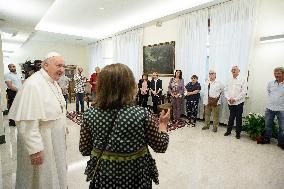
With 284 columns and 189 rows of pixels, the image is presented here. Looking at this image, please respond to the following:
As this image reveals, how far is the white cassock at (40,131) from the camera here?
1.76 meters

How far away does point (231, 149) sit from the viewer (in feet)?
13.6

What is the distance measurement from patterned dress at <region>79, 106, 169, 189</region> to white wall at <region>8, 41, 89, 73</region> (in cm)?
1186

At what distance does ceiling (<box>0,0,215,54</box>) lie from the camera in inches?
220

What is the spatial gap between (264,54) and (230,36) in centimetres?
99

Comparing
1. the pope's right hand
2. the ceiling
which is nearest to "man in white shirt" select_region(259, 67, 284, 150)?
the ceiling

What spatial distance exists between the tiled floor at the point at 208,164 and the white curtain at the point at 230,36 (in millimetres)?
1733

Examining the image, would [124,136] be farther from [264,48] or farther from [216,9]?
[216,9]

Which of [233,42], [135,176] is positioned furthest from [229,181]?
[233,42]

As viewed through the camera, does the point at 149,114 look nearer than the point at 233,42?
Yes

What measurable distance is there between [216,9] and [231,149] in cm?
393

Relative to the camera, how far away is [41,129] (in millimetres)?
1918

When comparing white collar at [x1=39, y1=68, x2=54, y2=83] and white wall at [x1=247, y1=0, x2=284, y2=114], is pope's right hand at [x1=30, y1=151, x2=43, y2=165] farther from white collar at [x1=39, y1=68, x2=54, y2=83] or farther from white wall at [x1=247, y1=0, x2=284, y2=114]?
white wall at [x1=247, y1=0, x2=284, y2=114]

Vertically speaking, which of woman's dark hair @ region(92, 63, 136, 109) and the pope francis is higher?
woman's dark hair @ region(92, 63, 136, 109)

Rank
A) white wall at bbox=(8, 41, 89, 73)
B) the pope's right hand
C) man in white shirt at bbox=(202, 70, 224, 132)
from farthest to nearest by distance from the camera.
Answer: white wall at bbox=(8, 41, 89, 73)
man in white shirt at bbox=(202, 70, 224, 132)
the pope's right hand
